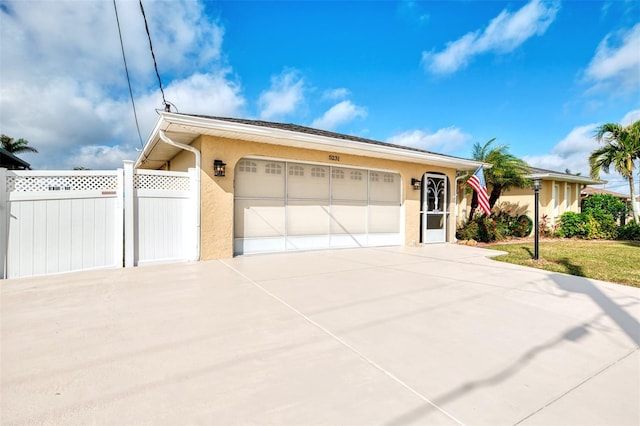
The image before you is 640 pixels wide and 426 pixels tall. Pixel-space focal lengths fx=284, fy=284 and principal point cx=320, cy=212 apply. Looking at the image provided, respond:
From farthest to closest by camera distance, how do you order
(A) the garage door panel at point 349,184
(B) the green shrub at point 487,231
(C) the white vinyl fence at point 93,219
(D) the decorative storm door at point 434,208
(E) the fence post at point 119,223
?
(B) the green shrub at point 487,231
(D) the decorative storm door at point 434,208
(A) the garage door panel at point 349,184
(E) the fence post at point 119,223
(C) the white vinyl fence at point 93,219

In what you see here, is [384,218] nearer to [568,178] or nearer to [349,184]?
[349,184]

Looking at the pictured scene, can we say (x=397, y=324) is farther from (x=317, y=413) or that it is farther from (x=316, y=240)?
(x=316, y=240)

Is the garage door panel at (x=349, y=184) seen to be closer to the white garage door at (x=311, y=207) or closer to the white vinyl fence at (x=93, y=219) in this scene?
the white garage door at (x=311, y=207)

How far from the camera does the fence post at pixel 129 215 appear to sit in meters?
5.91

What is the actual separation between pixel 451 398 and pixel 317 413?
3.14 ft

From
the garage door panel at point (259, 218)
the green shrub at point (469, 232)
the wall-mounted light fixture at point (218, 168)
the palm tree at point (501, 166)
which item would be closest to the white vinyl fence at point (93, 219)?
the wall-mounted light fixture at point (218, 168)

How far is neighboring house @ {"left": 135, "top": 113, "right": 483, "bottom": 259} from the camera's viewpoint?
6.82 m

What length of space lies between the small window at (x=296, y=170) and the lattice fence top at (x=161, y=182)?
2845mm

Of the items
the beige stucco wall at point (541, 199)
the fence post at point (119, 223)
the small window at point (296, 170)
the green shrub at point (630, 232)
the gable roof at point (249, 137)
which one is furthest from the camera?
the beige stucco wall at point (541, 199)

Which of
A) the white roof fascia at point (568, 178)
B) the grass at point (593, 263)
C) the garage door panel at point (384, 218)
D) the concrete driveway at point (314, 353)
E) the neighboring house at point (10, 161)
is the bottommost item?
the grass at point (593, 263)

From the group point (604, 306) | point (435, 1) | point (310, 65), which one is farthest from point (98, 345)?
point (310, 65)

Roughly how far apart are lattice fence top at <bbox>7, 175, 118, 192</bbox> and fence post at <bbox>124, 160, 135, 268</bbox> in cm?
26

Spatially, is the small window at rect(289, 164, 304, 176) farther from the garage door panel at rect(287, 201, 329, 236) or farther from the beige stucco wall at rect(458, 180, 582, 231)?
the beige stucco wall at rect(458, 180, 582, 231)

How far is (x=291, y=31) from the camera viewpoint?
11148mm
